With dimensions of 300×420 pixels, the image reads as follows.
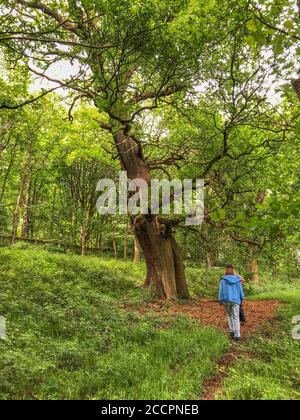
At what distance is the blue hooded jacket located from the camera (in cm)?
854

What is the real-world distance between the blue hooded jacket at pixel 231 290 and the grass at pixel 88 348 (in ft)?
2.77

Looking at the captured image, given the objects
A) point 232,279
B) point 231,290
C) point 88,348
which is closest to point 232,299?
point 231,290

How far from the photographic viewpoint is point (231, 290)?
28.3 feet

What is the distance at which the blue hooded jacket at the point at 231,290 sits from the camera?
8539mm

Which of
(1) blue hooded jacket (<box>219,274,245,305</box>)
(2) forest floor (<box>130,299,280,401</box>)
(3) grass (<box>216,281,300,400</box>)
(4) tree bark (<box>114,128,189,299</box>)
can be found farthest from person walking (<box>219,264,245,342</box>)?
(4) tree bark (<box>114,128,189,299</box>)

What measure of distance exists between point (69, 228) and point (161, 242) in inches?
424

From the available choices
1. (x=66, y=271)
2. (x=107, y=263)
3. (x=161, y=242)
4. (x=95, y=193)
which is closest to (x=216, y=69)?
(x=161, y=242)

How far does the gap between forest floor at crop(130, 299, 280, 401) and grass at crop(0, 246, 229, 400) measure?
0.54 feet

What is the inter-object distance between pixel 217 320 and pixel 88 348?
5.38 meters

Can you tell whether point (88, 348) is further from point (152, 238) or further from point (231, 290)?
point (152, 238)

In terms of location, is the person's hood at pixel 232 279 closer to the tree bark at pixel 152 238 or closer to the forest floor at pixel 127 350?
the forest floor at pixel 127 350

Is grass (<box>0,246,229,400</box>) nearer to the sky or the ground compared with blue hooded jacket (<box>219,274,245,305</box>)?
nearer to the ground

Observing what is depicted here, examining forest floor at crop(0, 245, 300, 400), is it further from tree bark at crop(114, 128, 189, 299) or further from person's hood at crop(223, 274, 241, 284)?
tree bark at crop(114, 128, 189, 299)
